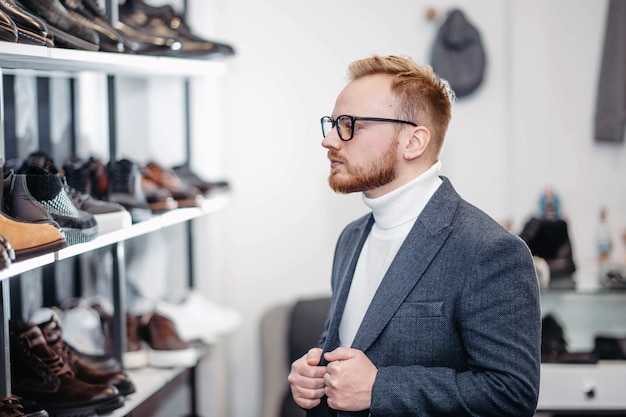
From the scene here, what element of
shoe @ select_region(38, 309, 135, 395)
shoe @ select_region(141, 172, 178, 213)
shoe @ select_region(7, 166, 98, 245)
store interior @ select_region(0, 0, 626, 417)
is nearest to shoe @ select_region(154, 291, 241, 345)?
store interior @ select_region(0, 0, 626, 417)

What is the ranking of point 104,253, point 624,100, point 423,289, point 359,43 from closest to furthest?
point 423,289 < point 104,253 < point 624,100 < point 359,43

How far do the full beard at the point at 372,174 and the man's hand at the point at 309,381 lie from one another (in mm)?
385

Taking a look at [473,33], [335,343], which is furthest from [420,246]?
[473,33]

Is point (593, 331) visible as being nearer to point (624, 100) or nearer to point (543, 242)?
point (543, 242)

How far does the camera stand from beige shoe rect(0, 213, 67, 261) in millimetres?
1663

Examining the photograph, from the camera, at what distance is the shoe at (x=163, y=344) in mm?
2836

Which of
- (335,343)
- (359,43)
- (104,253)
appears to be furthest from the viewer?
(359,43)

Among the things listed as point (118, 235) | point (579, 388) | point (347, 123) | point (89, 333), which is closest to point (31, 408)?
point (118, 235)

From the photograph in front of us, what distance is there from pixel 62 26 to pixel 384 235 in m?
0.89

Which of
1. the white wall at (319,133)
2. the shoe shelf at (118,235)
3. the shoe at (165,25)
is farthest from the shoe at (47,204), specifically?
the white wall at (319,133)

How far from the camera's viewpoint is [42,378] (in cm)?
211

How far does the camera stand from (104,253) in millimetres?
3162

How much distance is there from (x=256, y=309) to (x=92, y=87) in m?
1.18

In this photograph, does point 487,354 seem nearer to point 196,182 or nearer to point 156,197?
point 156,197
